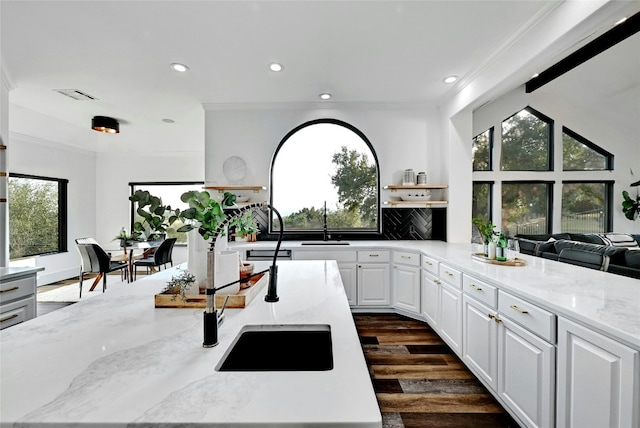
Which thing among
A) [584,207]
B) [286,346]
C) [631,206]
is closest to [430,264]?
[286,346]

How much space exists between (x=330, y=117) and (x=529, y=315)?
129 inches

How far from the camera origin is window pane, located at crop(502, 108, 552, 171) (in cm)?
459

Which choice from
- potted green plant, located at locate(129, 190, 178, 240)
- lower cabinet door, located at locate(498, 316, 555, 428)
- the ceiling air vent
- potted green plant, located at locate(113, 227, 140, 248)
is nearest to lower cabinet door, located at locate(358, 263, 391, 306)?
lower cabinet door, located at locate(498, 316, 555, 428)

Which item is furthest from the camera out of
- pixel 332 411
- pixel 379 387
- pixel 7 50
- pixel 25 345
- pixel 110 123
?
pixel 110 123

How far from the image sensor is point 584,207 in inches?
193

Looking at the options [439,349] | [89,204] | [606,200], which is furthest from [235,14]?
[606,200]

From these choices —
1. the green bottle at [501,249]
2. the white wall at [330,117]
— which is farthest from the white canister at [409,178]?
the green bottle at [501,249]

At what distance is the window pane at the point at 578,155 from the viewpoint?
4.82 meters

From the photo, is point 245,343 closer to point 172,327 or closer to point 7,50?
point 172,327

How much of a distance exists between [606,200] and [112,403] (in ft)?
23.7

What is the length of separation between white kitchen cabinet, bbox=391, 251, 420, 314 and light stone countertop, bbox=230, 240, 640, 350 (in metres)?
0.74

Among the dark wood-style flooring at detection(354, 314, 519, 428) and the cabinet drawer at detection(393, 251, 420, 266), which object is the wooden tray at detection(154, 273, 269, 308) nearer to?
the dark wood-style flooring at detection(354, 314, 519, 428)

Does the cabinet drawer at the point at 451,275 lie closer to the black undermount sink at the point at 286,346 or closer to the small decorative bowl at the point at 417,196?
the small decorative bowl at the point at 417,196

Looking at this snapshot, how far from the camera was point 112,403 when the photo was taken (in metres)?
0.61
